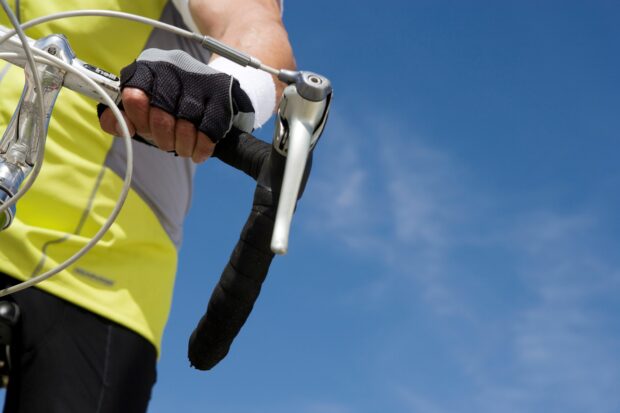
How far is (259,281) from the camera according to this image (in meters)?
1.12

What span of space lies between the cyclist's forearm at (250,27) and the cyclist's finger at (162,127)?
675mm

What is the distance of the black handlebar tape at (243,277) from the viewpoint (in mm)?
1102

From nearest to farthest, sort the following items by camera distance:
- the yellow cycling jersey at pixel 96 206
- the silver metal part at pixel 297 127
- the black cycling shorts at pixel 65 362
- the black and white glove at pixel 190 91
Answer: the silver metal part at pixel 297 127, the black and white glove at pixel 190 91, the black cycling shorts at pixel 65 362, the yellow cycling jersey at pixel 96 206

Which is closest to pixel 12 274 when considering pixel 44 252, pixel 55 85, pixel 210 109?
pixel 44 252

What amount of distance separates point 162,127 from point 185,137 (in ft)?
0.12

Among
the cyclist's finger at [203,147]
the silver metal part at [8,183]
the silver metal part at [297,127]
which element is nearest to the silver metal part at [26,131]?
the silver metal part at [8,183]

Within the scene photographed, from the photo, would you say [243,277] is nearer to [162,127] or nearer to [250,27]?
[162,127]

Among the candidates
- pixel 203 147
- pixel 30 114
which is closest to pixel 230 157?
pixel 203 147

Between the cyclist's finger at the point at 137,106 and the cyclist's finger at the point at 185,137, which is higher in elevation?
the cyclist's finger at the point at 137,106

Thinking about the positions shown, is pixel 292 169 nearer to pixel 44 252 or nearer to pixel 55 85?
pixel 55 85

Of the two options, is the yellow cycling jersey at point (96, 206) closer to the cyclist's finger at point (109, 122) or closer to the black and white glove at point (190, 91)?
the cyclist's finger at point (109, 122)

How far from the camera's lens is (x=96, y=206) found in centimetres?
201

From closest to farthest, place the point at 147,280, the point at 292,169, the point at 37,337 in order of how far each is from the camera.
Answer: the point at 292,169
the point at 37,337
the point at 147,280

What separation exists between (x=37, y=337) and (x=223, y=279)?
34.2 inches
